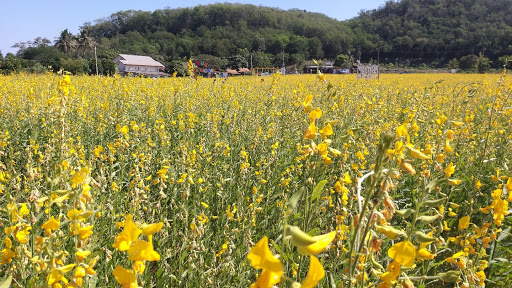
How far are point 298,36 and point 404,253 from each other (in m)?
102

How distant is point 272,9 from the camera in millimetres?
123938

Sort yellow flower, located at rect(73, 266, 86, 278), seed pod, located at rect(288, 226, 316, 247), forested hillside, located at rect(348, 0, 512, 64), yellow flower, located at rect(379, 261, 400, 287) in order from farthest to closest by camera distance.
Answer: forested hillside, located at rect(348, 0, 512, 64)
yellow flower, located at rect(73, 266, 86, 278)
yellow flower, located at rect(379, 261, 400, 287)
seed pod, located at rect(288, 226, 316, 247)

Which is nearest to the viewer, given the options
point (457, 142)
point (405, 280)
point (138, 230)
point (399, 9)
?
point (138, 230)

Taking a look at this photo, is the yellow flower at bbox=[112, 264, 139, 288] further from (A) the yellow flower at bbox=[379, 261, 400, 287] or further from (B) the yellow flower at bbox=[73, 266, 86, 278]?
(A) the yellow flower at bbox=[379, 261, 400, 287]

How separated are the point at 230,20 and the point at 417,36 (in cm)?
5965

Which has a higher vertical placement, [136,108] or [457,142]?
[136,108]

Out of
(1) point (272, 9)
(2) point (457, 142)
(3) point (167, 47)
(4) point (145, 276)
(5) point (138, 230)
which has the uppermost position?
(1) point (272, 9)

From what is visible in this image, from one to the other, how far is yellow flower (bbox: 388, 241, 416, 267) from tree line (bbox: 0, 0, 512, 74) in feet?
170

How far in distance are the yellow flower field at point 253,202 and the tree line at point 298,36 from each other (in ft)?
161

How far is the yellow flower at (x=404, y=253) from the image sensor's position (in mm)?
730

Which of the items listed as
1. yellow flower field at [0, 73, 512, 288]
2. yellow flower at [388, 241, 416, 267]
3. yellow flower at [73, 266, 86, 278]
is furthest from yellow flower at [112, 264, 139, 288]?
yellow flower at [388, 241, 416, 267]

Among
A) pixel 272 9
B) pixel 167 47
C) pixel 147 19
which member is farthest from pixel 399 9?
pixel 147 19

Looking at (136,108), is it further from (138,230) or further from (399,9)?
(399,9)

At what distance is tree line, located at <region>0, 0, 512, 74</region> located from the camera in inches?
2457
